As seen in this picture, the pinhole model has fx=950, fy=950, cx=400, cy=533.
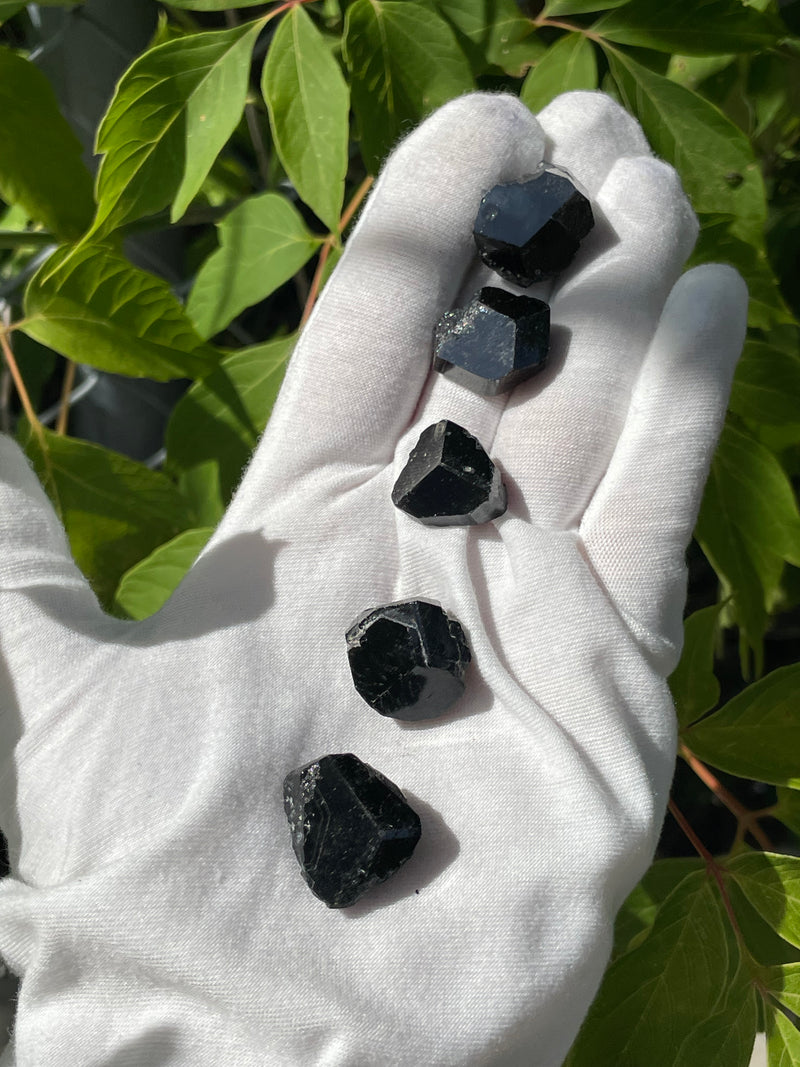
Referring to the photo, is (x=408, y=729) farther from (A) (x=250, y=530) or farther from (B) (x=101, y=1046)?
(B) (x=101, y=1046)

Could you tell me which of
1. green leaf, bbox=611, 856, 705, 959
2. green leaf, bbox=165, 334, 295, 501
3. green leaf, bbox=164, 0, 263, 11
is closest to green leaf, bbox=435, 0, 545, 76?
green leaf, bbox=164, 0, 263, 11

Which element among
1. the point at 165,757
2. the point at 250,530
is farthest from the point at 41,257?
the point at 165,757

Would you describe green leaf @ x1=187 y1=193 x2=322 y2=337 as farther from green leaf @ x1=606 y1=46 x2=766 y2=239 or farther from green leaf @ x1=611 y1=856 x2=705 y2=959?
green leaf @ x1=611 y1=856 x2=705 y2=959

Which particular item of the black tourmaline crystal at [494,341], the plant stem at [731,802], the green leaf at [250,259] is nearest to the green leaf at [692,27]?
the black tourmaline crystal at [494,341]

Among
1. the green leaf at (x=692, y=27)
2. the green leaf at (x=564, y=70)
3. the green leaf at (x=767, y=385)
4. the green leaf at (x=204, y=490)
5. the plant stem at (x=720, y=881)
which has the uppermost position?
the green leaf at (x=692, y=27)

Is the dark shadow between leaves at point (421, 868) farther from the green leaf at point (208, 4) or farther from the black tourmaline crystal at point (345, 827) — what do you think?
the green leaf at point (208, 4)

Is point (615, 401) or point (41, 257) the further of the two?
point (41, 257)
